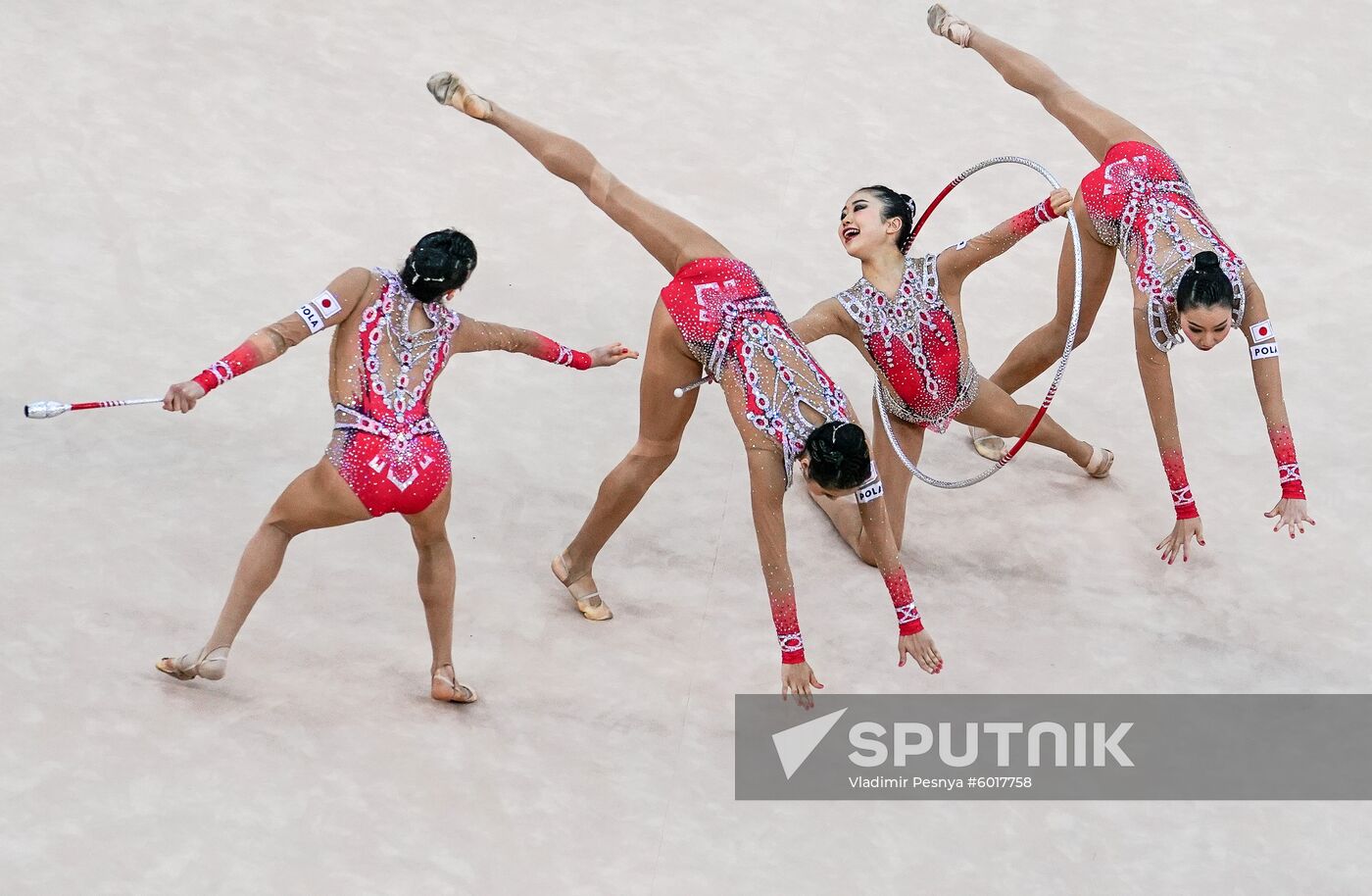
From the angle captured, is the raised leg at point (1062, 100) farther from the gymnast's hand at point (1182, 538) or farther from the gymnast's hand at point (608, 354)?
the gymnast's hand at point (608, 354)

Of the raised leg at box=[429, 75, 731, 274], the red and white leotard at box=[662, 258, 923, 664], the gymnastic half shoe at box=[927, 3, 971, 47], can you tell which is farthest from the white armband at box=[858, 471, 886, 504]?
the gymnastic half shoe at box=[927, 3, 971, 47]

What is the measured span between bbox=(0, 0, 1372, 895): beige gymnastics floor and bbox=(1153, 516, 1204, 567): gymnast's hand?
0.21 meters

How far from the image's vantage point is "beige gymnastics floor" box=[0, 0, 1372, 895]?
5.05m

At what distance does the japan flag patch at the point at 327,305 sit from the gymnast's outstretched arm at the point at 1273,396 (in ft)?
9.81

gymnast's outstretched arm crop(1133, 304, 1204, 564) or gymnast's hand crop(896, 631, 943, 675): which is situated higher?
gymnast's outstretched arm crop(1133, 304, 1204, 564)

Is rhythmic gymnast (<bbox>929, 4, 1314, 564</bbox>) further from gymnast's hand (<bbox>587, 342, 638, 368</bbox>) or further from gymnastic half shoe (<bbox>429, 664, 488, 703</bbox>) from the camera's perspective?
gymnastic half shoe (<bbox>429, 664, 488, 703</bbox>)

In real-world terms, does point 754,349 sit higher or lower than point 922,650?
higher

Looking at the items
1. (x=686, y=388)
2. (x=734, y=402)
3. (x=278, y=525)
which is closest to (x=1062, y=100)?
(x=686, y=388)

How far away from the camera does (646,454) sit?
227 inches

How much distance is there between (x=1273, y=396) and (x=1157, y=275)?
0.56 metres

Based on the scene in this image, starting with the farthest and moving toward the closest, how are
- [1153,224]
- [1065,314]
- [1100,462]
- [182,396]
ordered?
[1100,462] → [1065,314] → [1153,224] → [182,396]

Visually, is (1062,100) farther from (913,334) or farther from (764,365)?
(764,365)

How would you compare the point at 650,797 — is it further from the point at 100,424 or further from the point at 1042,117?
the point at 1042,117

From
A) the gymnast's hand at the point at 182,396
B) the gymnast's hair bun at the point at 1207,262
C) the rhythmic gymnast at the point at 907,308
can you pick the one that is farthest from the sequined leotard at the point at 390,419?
the gymnast's hair bun at the point at 1207,262
